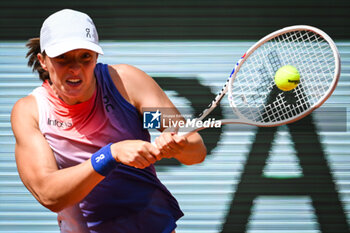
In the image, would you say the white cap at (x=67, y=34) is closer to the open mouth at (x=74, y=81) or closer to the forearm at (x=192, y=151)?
→ the open mouth at (x=74, y=81)

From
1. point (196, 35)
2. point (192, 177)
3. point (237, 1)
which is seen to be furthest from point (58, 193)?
point (237, 1)

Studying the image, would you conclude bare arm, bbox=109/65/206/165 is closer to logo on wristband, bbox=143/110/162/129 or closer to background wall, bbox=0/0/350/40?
logo on wristband, bbox=143/110/162/129

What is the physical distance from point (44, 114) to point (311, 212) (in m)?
2.38

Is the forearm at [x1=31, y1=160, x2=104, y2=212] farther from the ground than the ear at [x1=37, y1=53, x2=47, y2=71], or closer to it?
closer to it

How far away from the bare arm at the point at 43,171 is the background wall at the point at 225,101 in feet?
5.05

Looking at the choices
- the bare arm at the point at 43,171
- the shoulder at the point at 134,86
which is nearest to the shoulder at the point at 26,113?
the bare arm at the point at 43,171

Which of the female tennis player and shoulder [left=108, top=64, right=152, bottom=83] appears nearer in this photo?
the female tennis player

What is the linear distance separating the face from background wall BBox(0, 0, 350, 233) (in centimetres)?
150

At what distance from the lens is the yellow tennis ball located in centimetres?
189

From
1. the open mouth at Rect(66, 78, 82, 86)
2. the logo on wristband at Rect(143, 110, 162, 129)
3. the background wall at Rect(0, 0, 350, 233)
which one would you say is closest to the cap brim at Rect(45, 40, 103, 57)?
the open mouth at Rect(66, 78, 82, 86)

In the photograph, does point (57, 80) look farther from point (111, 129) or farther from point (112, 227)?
point (112, 227)

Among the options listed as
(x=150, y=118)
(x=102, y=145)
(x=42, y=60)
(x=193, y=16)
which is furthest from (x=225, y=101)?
(x=42, y=60)

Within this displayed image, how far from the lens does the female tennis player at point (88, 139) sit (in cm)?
163

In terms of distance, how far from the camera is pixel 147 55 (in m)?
3.24
